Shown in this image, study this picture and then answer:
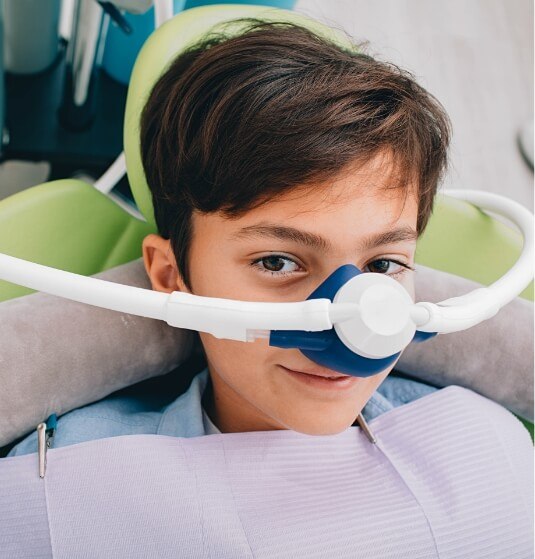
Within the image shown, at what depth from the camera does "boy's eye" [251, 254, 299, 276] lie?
673 millimetres

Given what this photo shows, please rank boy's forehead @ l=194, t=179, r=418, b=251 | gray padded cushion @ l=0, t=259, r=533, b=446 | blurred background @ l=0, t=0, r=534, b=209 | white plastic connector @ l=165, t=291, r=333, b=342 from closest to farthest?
1. white plastic connector @ l=165, t=291, r=333, b=342
2. boy's forehead @ l=194, t=179, r=418, b=251
3. gray padded cushion @ l=0, t=259, r=533, b=446
4. blurred background @ l=0, t=0, r=534, b=209

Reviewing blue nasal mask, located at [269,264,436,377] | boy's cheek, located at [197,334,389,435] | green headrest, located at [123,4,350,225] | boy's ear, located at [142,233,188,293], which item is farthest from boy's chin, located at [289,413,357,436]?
green headrest, located at [123,4,350,225]

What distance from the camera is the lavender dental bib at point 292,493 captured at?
698mm

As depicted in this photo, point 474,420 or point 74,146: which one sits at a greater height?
point 474,420

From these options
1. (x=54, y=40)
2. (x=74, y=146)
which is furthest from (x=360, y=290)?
(x=54, y=40)

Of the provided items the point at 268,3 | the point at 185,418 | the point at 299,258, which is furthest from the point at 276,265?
the point at 268,3

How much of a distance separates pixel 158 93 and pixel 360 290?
16.2 inches

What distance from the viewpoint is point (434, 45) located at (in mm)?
2043

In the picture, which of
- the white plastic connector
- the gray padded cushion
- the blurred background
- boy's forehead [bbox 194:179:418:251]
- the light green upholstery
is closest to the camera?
the white plastic connector

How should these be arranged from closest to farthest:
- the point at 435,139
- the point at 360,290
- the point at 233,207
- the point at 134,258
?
the point at 360,290, the point at 233,207, the point at 435,139, the point at 134,258

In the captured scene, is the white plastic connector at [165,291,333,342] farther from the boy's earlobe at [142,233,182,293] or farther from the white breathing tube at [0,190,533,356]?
the boy's earlobe at [142,233,182,293]

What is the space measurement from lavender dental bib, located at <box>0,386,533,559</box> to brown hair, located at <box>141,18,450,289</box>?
22 centimetres

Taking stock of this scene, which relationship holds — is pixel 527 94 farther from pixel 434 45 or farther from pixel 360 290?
pixel 360 290

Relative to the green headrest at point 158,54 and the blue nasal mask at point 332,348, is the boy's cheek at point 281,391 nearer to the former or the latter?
the blue nasal mask at point 332,348
